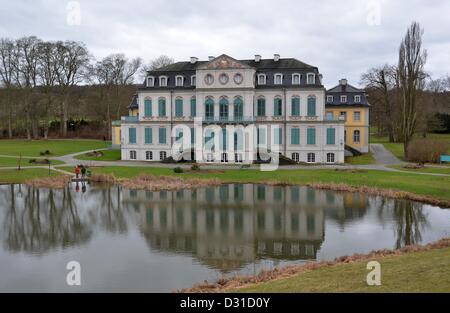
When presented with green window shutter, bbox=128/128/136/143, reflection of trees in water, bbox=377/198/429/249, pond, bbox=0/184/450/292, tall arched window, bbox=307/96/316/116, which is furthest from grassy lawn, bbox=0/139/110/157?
reflection of trees in water, bbox=377/198/429/249

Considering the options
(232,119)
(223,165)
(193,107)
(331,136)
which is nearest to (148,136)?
(193,107)

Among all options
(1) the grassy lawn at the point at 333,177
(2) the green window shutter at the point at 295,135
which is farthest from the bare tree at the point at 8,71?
(2) the green window shutter at the point at 295,135

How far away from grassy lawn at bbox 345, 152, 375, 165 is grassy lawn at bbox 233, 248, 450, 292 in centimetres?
3002

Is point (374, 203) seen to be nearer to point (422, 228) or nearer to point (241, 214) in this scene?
point (422, 228)

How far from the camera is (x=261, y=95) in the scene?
146ft

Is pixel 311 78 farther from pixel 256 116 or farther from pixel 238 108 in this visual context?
pixel 238 108

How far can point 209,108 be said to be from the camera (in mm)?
44406

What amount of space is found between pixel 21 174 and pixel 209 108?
18.0 m

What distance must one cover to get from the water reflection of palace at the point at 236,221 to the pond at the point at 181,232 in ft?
0.14

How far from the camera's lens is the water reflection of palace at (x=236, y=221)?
16.2 metres

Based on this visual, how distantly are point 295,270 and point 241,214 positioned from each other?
9159 millimetres

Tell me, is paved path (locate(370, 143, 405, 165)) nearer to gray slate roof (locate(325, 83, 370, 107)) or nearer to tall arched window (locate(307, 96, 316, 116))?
gray slate roof (locate(325, 83, 370, 107))
